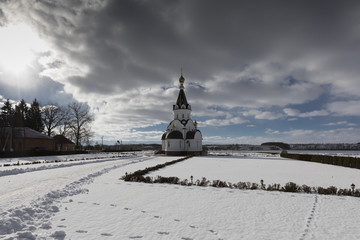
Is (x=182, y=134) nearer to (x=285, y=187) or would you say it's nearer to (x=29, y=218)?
(x=285, y=187)

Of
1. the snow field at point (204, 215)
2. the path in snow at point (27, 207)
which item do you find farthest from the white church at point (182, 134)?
the snow field at point (204, 215)

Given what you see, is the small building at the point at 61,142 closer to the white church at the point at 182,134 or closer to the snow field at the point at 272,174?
the white church at the point at 182,134

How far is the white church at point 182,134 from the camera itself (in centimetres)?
5172

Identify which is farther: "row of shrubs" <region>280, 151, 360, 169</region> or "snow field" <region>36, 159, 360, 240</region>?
"row of shrubs" <region>280, 151, 360, 169</region>

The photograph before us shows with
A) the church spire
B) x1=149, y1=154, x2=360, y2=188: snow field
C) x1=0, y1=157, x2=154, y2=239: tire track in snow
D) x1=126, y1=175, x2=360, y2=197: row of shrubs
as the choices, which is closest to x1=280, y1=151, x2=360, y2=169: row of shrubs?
x1=149, y1=154, x2=360, y2=188: snow field

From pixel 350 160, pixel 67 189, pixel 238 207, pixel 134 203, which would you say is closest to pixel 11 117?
pixel 67 189

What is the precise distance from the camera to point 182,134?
175 ft

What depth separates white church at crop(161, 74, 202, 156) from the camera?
170ft

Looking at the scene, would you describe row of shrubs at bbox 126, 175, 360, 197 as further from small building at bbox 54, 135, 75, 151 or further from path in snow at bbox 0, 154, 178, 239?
small building at bbox 54, 135, 75, 151

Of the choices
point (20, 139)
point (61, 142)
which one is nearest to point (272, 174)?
point (20, 139)

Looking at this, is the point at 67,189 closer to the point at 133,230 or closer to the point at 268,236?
the point at 133,230

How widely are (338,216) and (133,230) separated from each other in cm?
645

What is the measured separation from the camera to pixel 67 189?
10.2 meters

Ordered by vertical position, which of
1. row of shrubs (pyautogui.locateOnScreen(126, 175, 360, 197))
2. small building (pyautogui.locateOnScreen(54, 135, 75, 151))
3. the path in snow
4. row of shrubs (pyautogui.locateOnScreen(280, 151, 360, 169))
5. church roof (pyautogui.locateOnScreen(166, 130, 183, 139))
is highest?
church roof (pyautogui.locateOnScreen(166, 130, 183, 139))
